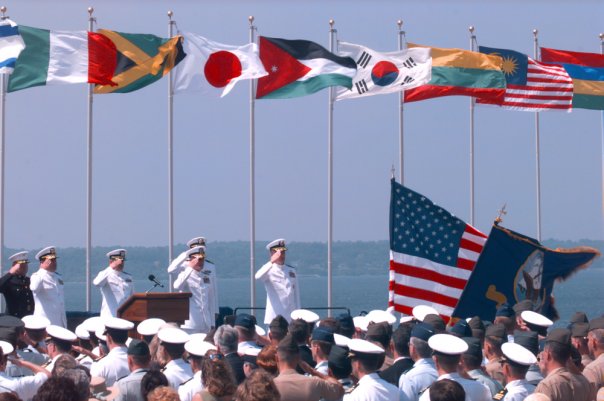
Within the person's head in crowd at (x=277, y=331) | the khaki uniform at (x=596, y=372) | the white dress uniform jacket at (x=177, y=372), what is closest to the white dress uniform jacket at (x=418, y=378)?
the khaki uniform at (x=596, y=372)

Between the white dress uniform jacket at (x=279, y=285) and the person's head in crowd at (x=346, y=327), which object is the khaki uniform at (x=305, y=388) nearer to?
the person's head in crowd at (x=346, y=327)

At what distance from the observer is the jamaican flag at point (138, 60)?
59.4 ft

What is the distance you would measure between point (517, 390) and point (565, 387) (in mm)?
374

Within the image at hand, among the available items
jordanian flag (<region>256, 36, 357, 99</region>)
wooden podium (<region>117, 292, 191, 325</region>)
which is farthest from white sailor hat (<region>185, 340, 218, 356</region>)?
jordanian flag (<region>256, 36, 357, 99</region>)

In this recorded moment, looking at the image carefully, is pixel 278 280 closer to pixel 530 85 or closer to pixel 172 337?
pixel 172 337

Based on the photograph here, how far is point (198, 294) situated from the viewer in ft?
51.4

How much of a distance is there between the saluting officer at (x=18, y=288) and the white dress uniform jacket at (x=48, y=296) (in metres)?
0.20

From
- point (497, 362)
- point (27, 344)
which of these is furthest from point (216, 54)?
point (497, 362)

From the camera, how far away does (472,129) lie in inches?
909

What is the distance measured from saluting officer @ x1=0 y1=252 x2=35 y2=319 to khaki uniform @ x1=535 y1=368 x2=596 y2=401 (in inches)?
361

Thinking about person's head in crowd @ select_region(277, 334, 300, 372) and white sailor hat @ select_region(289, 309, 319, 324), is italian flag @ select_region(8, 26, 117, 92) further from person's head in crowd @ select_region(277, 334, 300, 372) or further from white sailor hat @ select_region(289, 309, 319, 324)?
person's head in crowd @ select_region(277, 334, 300, 372)

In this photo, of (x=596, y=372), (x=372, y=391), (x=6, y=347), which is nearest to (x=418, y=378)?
(x=372, y=391)

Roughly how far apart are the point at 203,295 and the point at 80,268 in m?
137

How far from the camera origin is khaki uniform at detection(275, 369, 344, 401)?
25.7 feet
